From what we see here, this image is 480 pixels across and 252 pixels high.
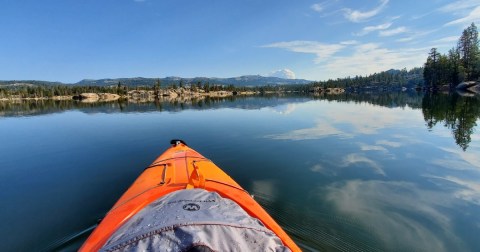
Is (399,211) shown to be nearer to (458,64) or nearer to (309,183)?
(309,183)

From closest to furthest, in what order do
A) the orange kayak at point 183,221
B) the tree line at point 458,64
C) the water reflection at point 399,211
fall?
the orange kayak at point 183,221 → the water reflection at point 399,211 → the tree line at point 458,64

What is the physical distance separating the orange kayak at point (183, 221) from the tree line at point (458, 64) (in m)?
109

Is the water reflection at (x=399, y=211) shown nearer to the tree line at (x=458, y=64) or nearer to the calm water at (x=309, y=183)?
the calm water at (x=309, y=183)

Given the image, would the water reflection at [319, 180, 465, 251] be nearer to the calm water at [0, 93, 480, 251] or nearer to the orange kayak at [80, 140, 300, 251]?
the calm water at [0, 93, 480, 251]

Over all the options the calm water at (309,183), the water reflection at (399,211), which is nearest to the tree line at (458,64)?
the calm water at (309,183)

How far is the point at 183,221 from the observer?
3762mm

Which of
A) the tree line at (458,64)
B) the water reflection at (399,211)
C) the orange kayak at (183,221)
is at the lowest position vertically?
the water reflection at (399,211)

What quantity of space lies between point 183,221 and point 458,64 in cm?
11439

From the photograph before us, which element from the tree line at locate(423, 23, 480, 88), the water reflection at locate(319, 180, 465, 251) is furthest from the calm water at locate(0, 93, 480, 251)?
the tree line at locate(423, 23, 480, 88)

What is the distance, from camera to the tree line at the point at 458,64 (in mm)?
87375

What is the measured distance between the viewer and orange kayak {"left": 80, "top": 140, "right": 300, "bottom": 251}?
3502mm

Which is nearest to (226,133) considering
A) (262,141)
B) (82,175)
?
(262,141)

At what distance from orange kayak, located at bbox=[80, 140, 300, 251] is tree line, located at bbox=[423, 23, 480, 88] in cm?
10897

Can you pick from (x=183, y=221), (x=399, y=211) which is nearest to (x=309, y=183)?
(x=399, y=211)
